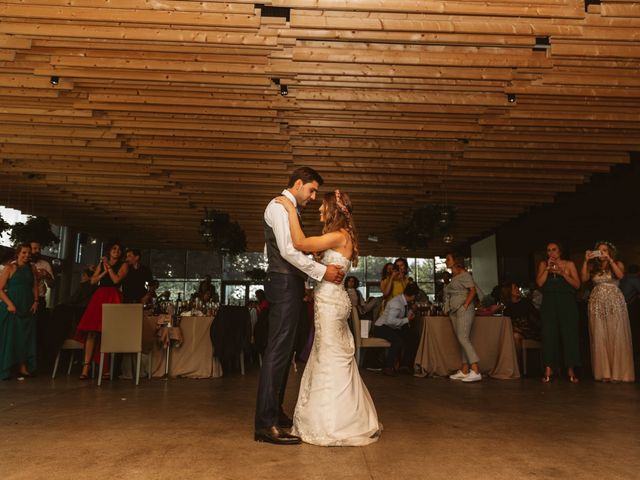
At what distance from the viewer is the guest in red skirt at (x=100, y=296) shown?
606 cm

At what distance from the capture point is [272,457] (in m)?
2.66

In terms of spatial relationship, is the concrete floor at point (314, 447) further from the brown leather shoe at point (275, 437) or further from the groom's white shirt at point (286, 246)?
the groom's white shirt at point (286, 246)

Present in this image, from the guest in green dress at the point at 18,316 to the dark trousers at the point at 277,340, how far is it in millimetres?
4454

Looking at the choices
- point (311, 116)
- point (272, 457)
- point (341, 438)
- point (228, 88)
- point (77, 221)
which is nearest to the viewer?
point (272, 457)

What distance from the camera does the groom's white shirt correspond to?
310 centimetres

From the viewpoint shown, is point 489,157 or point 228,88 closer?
point 228,88

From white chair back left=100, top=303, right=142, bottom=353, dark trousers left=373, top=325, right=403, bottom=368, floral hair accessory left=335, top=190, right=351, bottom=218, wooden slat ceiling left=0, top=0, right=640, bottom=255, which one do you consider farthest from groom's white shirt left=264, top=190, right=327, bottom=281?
dark trousers left=373, top=325, right=403, bottom=368

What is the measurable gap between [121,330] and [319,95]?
346cm

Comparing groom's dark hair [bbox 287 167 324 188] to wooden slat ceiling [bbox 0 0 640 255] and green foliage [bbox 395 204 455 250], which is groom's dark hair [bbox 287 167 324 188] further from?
green foliage [bbox 395 204 455 250]

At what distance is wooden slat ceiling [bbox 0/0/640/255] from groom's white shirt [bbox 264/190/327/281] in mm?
2316

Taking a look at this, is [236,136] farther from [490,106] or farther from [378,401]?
[378,401]

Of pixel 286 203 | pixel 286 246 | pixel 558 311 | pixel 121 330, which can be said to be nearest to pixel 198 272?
pixel 121 330

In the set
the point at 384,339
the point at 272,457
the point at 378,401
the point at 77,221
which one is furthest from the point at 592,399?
the point at 77,221

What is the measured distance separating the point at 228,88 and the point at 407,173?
4.02 metres
